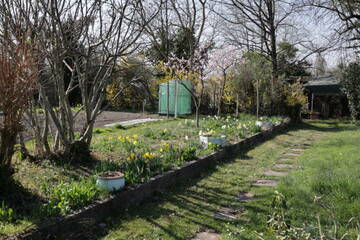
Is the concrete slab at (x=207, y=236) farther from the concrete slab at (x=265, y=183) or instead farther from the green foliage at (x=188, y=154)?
the green foliage at (x=188, y=154)

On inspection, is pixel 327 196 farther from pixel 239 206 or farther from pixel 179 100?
pixel 179 100

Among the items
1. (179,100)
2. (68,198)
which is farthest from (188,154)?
(179,100)

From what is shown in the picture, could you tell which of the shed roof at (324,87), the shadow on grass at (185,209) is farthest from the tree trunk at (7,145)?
the shed roof at (324,87)

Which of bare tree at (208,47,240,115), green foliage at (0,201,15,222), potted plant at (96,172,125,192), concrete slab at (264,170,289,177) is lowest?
concrete slab at (264,170,289,177)

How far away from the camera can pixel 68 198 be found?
120 inches

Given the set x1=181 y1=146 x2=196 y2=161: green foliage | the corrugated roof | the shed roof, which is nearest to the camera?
x1=181 y1=146 x2=196 y2=161: green foliage

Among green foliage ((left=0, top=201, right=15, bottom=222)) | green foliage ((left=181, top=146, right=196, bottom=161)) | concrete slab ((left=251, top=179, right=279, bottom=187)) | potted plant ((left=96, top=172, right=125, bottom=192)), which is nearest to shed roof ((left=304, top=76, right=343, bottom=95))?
concrete slab ((left=251, top=179, right=279, bottom=187))

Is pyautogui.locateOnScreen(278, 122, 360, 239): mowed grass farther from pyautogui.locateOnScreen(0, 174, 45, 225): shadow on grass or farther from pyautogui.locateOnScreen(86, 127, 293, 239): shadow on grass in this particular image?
pyautogui.locateOnScreen(0, 174, 45, 225): shadow on grass

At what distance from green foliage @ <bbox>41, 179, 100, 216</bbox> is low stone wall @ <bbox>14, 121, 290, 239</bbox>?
0.09 meters

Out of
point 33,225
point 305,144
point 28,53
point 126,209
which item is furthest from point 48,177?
point 305,144

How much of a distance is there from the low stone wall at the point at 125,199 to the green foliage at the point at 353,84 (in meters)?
11.4

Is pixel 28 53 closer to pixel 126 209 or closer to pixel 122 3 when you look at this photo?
pixel 126 209

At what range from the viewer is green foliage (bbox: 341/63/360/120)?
48.5ft

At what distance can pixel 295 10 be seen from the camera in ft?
51.9
